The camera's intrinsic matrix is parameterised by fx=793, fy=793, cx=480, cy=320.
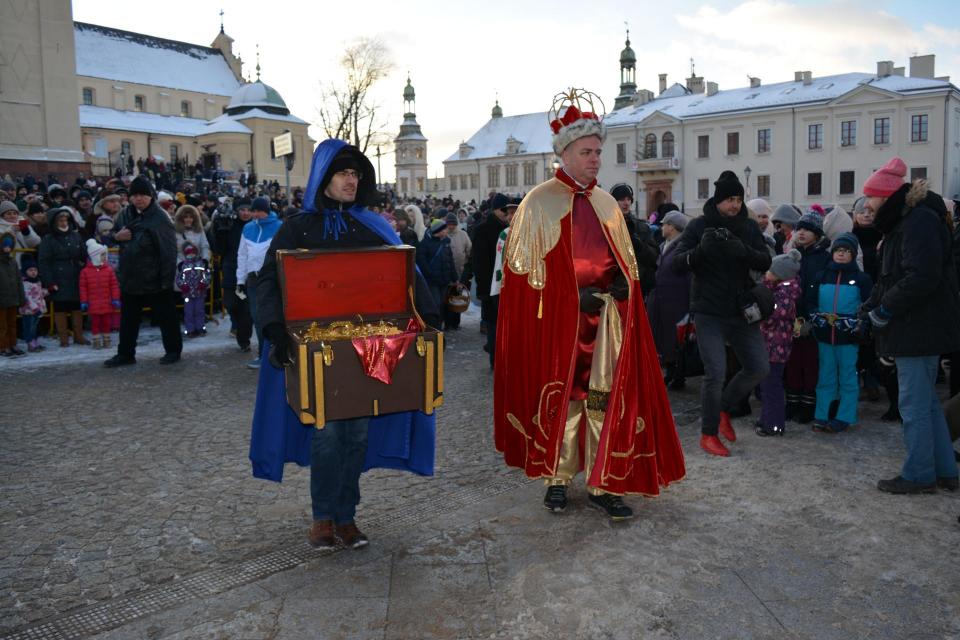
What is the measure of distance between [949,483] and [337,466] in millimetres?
3747

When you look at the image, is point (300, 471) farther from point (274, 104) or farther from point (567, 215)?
point (274, 104)

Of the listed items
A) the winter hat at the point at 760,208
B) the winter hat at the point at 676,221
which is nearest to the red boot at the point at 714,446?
the winter hat at the point at 676,221

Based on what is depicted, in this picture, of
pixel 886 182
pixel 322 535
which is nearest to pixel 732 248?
pixel 886 182

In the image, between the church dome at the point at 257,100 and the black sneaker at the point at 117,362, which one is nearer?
the black sneaker at the point at 117,362

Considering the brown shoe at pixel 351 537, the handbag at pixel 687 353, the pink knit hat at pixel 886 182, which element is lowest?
the brown shoe at pixel 351 537

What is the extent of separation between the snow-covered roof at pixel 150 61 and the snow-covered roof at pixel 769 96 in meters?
33.2

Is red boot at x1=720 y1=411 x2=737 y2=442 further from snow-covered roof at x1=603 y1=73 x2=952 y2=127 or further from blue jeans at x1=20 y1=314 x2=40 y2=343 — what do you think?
snow-covered roof at x1=603 y1=73 x2=952 y2=127

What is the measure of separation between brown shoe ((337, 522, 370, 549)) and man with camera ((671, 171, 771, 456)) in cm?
280

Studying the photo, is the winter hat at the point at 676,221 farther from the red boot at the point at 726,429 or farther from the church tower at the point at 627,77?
the church tower at the point at 627,77

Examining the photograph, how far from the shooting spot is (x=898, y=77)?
50.4 metres

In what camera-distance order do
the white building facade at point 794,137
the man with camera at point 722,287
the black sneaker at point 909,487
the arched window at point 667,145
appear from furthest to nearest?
1. the arched window at point 667,145
2. the white building facade at point 794,137
3. the man with camera at point 722,287
4. the black sneaker at point 909,487

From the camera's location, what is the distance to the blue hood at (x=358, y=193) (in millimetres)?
4094

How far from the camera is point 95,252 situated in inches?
415

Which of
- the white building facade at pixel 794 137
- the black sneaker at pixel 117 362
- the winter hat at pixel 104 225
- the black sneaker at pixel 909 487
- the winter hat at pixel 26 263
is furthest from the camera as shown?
the white building facade at pixel 794 137
